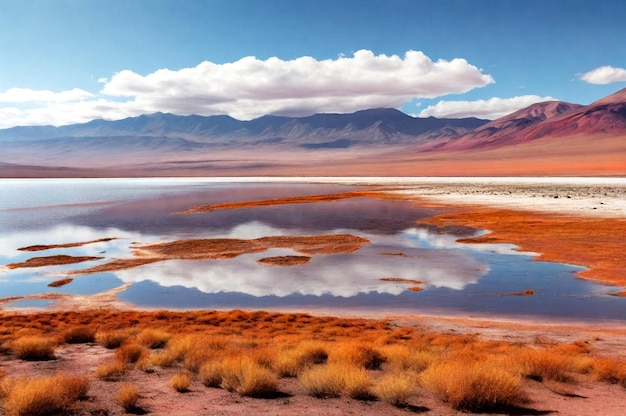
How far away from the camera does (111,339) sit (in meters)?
11.4

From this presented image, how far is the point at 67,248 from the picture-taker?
29.1 meters

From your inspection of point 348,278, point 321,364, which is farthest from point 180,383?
point 348,278

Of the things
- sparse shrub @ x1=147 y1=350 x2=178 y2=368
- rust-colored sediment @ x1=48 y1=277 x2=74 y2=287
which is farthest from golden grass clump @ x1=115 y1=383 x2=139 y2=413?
rust-colored sediment @ x1=48 y1=277 x2=74 y2=287

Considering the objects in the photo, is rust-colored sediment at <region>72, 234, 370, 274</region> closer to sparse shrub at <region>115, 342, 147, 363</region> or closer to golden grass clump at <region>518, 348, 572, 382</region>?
sparse shrub at <region>115, 342, 147, 363</region>

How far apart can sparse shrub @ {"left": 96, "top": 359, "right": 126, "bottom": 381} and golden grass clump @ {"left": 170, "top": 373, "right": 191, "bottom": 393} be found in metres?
1.28

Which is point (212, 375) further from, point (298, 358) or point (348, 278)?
point (348, 278)

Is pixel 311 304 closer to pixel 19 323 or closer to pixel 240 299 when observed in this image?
pixel 240 299

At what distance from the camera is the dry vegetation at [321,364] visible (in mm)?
7277

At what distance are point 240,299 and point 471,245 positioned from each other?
15.1 m

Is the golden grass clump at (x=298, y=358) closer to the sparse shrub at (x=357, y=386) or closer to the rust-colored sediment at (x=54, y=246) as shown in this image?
the sparse shrub at (x=357, y=386)

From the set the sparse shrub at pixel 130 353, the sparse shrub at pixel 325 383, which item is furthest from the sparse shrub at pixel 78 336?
the sparse shrub at pixel 325 383

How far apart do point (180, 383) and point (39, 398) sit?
2048mm

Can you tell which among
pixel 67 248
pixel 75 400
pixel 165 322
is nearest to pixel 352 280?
pixel 165 322

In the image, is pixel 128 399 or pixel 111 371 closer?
pixel 128 399
